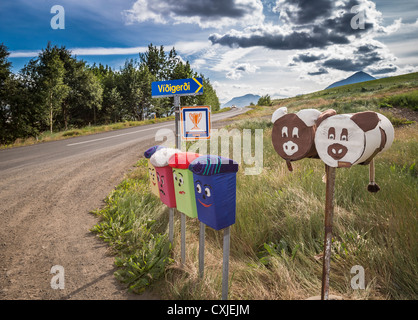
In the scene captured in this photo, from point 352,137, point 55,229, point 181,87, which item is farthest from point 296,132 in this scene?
point 55,229

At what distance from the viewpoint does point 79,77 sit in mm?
27328

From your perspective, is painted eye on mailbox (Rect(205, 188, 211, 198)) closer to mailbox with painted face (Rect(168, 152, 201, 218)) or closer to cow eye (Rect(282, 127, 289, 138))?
mailbox with painted face (Rect(168, 152, 201, 218))

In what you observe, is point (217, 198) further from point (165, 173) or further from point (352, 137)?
point (352, 137)

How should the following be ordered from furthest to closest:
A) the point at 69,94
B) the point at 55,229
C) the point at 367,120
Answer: the point at 69,94 → the point at 55,229 → the point at 367,120

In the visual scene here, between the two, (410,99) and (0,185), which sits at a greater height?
(410,99)

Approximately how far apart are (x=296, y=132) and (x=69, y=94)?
101ft

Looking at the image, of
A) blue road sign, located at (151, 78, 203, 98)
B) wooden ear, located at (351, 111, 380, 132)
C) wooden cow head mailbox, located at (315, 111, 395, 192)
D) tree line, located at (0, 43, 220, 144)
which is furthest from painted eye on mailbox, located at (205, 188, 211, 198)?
tree line, located at (0, 43, 220, 144)

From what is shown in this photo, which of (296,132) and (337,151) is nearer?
(337,151)

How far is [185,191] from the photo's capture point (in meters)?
2.39

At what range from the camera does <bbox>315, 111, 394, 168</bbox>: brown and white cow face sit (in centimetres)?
157

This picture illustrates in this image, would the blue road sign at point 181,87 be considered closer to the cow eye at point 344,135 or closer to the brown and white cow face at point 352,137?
the brown and white cow face at point 352,137
